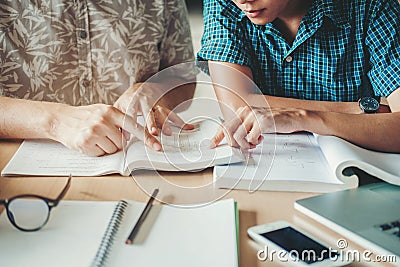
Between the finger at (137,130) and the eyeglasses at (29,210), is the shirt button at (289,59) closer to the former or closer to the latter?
the finger at (137,130)

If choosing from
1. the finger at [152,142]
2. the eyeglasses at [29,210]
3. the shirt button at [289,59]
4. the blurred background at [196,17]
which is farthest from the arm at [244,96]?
the blurred background at [196,17]

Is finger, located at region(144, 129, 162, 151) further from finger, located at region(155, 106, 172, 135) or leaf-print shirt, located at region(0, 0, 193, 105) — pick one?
leaf-print shirt, located at region(0, 0, 193, 105)

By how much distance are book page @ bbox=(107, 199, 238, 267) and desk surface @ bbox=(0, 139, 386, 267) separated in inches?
1.2

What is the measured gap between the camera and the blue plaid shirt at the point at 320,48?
60.2 inches

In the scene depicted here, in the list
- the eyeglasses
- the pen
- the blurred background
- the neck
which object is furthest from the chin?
the blurred background

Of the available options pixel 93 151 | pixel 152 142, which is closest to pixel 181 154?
pixel 152 142

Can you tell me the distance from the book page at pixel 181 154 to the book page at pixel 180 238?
136 millimetres

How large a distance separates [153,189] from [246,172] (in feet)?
0.55

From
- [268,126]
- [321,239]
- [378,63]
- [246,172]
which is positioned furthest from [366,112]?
[321,239]

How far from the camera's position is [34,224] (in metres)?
0.86

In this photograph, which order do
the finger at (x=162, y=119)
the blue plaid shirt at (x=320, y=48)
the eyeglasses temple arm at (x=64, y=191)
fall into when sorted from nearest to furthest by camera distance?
the eyeglasses temple arm at (x=64, y=191)
the finger at (x=162, y=119)
the blue plaid shirt at (x=320, y=48)

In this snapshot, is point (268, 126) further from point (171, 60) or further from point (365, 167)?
point (171, 60)

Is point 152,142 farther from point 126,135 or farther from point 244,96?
point 244,96

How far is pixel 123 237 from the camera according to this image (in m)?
0.84
